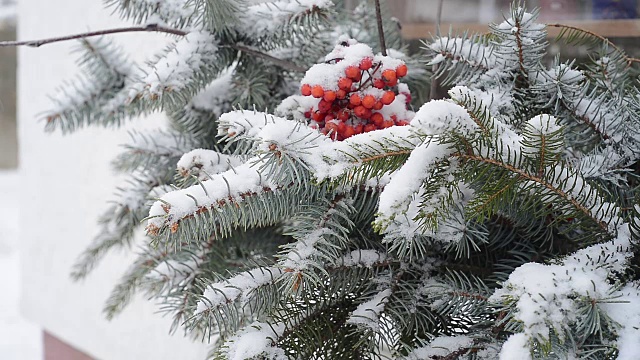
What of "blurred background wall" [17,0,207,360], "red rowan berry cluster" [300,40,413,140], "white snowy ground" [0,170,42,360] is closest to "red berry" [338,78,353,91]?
"red rowan berry cluster" [300,40,413,140]

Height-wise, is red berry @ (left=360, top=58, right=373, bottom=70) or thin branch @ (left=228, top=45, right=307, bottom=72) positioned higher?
red berry @ (left=360, top=58, right=373, bottom=70)

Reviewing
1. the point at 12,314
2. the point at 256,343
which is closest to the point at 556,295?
the point at 256,343

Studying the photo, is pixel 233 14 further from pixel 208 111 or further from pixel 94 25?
pixel 94 25

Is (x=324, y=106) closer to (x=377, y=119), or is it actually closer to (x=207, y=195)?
(x=377, y=119)

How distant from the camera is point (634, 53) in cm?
72

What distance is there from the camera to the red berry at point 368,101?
18.6 inches

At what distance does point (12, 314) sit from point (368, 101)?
7.86 feet

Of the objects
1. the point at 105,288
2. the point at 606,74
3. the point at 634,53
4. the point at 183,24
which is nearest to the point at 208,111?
the point at 183,24

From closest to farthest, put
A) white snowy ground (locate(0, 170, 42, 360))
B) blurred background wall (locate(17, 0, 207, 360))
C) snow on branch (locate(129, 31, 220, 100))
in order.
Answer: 1. snow on branch (locate(129, 31, 220, 100))
2. blurred background wall (locate(17, 0, 207, 360))
3. white snowy ground (locate(0, 170, 42, 360))

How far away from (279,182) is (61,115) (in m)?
Answer: 0.39

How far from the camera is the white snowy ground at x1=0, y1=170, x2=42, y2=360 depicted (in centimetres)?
205

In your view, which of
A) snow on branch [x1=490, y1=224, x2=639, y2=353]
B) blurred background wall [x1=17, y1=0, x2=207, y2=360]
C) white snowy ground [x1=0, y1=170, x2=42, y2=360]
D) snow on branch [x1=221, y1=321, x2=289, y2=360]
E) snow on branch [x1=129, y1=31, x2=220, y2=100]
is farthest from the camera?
white snowy ground [x1=0, y1=170, x2=42, y2=360]

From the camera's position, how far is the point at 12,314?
7.95 feet

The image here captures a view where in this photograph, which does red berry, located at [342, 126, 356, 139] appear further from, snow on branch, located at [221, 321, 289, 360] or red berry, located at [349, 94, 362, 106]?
snow on branch, located at [221, 321, 289, 360]
